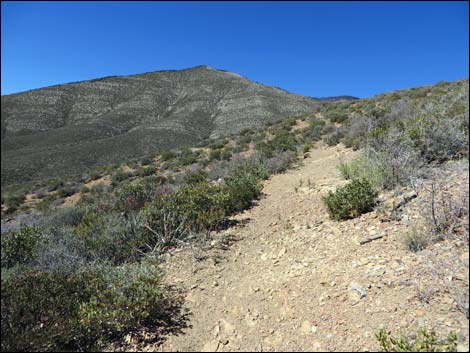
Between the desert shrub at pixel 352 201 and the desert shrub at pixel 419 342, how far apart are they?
7.75 feet

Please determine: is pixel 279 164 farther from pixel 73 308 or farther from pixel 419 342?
pixel 419 342

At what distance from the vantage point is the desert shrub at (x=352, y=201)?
4.67m

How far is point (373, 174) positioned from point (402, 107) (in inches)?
272

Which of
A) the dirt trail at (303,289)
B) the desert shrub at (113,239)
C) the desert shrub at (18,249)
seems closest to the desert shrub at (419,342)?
the dirt trail at (303,289)

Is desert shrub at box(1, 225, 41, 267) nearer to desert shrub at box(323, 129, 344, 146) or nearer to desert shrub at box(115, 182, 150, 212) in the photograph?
desert shrub at box(115, 182, 150, 212)

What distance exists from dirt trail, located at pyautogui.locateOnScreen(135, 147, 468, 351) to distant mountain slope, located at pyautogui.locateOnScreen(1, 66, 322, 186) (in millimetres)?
26793

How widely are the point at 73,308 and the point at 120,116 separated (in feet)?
170

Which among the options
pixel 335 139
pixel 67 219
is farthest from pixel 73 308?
pixel 335 139

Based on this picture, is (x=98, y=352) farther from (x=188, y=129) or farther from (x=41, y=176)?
(x=188, y=129)

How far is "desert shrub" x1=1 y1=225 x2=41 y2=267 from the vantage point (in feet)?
16.4

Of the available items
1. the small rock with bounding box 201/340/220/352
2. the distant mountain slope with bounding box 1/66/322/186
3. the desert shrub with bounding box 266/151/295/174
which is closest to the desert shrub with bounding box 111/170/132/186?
the desert shrub with bounding box 266/151/295/174

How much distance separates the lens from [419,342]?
2.22 m

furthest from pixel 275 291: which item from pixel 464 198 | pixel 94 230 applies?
pixel 94 230

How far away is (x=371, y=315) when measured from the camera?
110 inches
